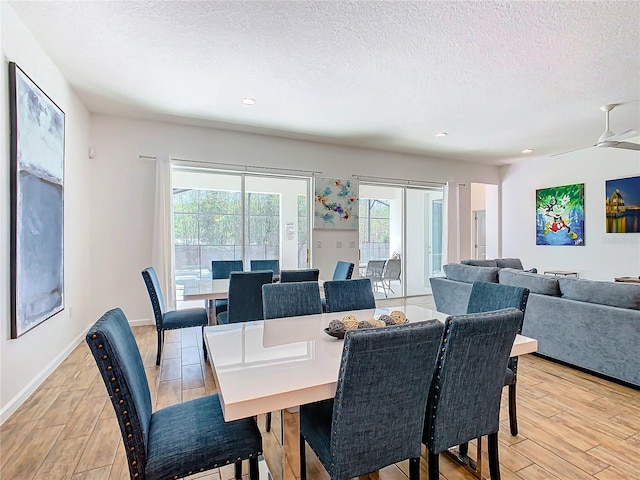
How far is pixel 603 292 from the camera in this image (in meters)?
2.84

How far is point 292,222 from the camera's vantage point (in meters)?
5.72

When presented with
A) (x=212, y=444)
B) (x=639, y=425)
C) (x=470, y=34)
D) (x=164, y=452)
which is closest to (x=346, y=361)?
(x=212, y=444)

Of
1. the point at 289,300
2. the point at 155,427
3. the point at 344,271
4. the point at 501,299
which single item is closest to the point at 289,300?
the point at 289,300

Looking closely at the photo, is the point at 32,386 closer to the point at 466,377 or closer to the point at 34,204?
the point at 34,204

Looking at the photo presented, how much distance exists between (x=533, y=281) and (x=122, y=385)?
11.7 ft

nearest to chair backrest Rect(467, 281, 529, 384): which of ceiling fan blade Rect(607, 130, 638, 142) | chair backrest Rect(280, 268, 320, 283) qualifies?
chair backrest Rect(280, 268, 320, 283)

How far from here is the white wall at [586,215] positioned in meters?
5.46

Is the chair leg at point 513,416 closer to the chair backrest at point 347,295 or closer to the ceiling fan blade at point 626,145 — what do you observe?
the chair backrest at point 347,295

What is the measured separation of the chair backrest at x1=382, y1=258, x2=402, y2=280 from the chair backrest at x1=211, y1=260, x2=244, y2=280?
9.72 ft

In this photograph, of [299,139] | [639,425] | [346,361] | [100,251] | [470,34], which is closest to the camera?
[346,361]

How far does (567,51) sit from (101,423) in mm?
4390

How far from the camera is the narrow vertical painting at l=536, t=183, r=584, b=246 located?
6031 millimetres

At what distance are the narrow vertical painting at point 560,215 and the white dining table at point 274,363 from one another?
18.4ft

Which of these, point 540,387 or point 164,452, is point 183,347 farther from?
point 540,387
